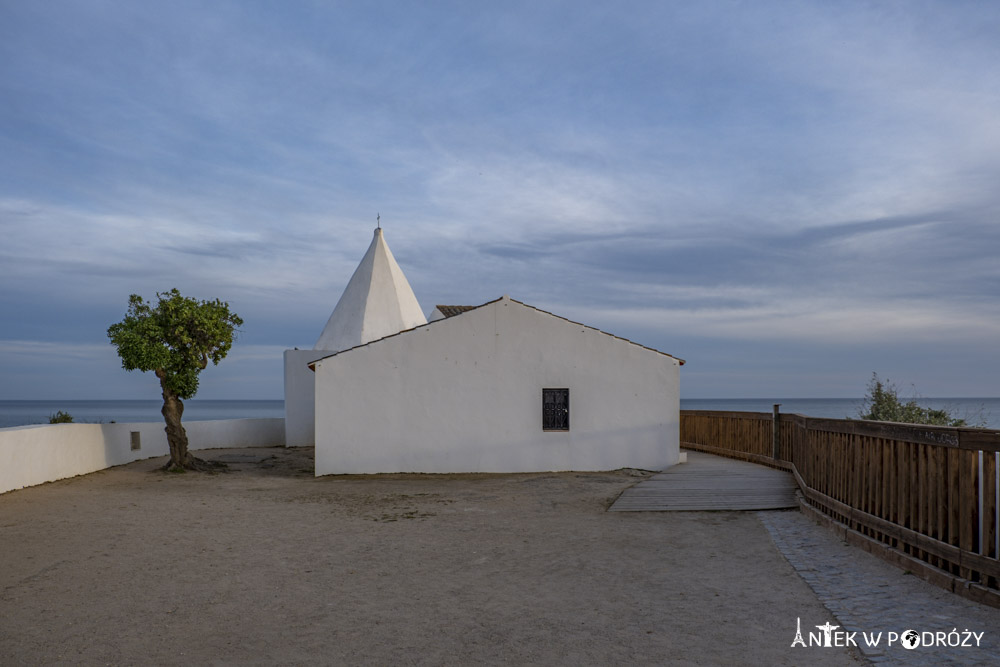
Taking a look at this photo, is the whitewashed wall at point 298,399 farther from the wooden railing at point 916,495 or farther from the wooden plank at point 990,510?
the wooden plank at point 990,510

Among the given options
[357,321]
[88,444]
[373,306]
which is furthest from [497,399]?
[373,306]

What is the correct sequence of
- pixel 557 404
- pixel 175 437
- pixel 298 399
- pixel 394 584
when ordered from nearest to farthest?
pixel 394 584
pixel 557 404
pixel 175 437
pixel 298 399

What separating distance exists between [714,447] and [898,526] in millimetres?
13499

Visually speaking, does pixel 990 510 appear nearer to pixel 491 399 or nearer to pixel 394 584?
pixel 394 584

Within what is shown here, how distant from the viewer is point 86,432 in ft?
60.9

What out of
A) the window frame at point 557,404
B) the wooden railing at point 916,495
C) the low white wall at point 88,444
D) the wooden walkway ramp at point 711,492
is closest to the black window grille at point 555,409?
the window frame at point 557,404

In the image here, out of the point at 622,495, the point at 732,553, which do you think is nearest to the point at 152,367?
the point at 622,495

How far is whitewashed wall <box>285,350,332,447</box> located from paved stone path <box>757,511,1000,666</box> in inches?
805

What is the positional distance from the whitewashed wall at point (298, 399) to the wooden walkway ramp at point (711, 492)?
14841 millimetres

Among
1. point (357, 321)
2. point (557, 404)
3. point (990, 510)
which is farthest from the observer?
point (357, 321)

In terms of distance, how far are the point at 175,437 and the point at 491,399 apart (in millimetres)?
8029

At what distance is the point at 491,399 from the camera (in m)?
17.7

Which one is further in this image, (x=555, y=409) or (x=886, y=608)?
(x=555, y=409)

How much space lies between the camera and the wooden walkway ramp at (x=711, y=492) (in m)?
12.1
